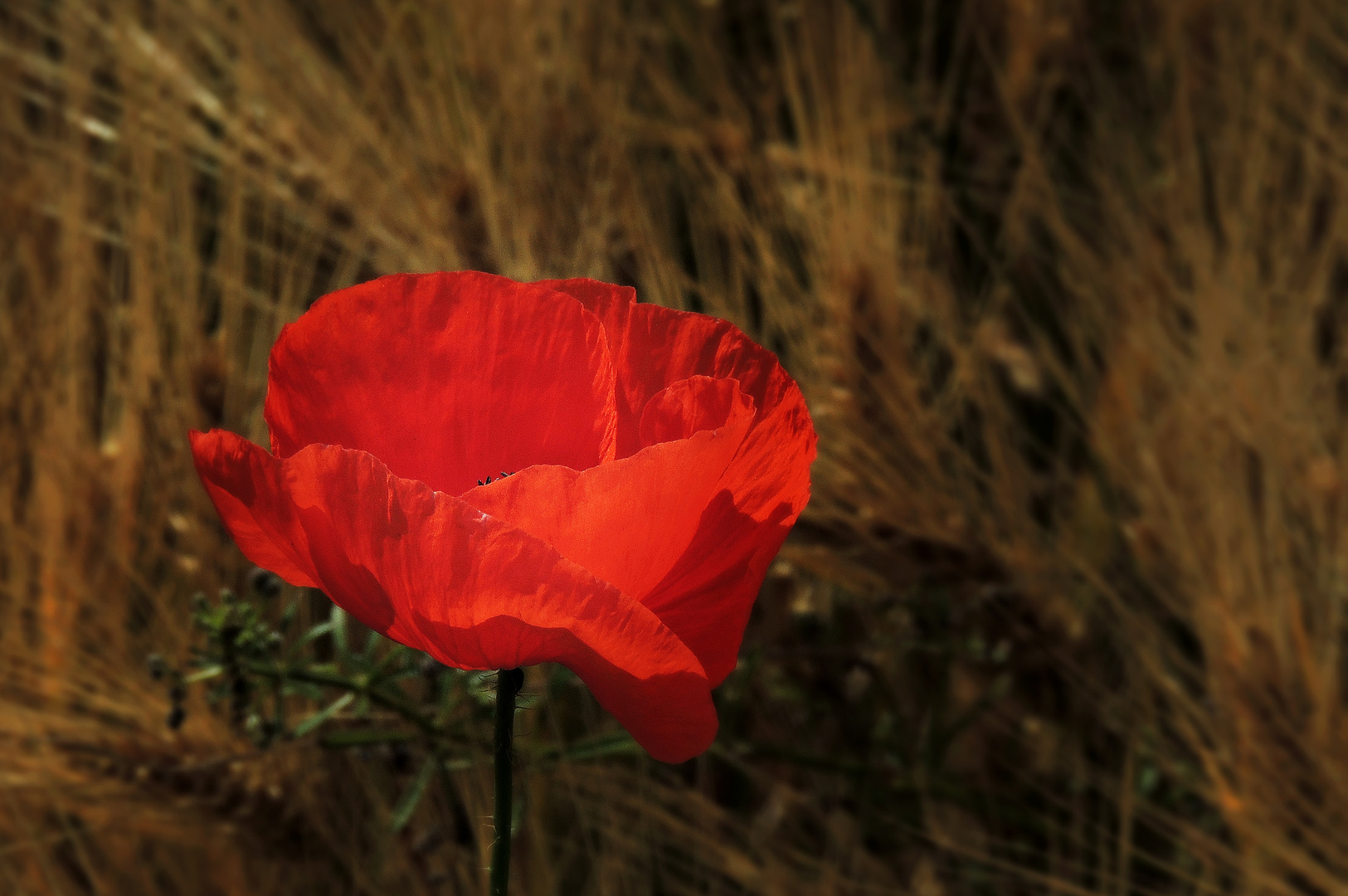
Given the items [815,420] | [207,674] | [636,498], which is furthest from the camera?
[815,420]

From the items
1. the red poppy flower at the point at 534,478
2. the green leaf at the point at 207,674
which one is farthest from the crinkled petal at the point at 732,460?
the green leaf at the point at 207,674

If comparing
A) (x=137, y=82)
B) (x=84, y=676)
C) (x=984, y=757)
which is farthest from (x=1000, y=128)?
(x=84, y=676)

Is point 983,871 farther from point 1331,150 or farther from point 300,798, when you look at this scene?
point 1331,150

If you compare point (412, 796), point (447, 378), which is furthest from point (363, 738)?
point (447, 378)

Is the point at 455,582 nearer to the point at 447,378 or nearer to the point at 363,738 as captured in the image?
the point at 447,378

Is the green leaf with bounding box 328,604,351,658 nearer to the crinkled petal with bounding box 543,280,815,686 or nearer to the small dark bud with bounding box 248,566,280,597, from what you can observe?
the small dark bud with bounding box 248,566,280,597

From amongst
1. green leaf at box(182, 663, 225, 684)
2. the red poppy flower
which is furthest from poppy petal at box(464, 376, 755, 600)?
green leaf at box(182, 663, 225, 684)

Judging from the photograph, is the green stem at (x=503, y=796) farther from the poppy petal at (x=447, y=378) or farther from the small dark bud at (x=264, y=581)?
the small dark bud at (x=264, y=581)
